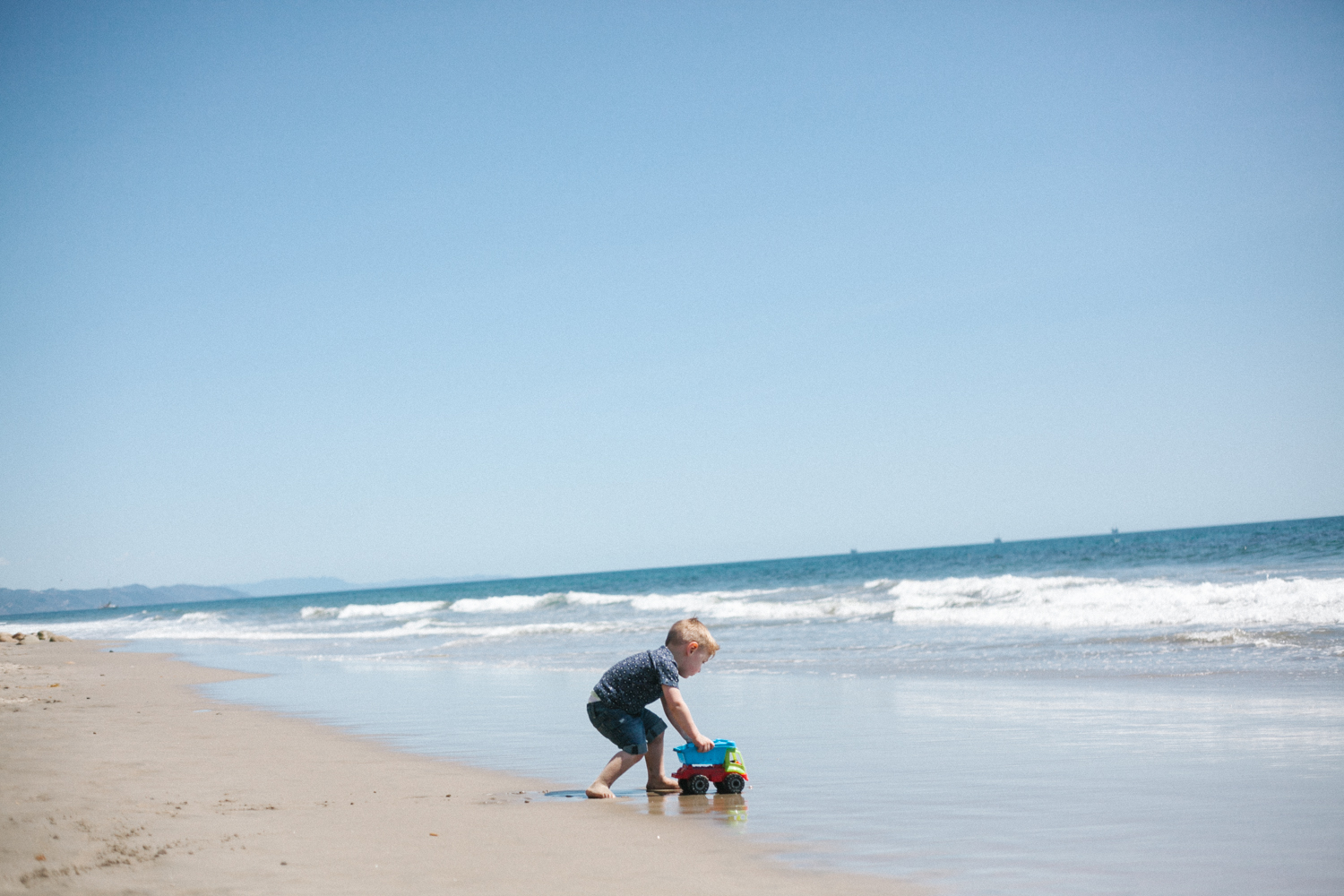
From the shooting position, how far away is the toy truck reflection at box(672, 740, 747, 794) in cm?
527

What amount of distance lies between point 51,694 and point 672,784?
32.5ft

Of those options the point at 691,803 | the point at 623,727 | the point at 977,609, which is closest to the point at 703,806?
the point at 691,803

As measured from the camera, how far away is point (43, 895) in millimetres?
3350

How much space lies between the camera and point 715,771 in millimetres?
5281

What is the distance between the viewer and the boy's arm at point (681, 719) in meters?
5.16

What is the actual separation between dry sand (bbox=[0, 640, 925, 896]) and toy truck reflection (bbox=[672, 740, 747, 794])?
0.42 metres

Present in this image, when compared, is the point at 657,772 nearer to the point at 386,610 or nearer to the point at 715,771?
the point at 715,771

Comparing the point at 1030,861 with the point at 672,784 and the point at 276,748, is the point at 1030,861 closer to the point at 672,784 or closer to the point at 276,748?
the point at 672,784

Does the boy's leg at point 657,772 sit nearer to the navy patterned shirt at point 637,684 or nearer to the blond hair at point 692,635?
the navy patterned shirt at point 637,684

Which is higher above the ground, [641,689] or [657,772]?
[641,689]

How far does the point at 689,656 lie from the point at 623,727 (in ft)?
1.81

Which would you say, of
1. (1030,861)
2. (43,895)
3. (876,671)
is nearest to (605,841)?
(1030,861)

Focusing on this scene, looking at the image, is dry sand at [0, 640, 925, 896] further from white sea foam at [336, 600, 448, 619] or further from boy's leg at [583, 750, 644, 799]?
white sea foam at [336, 600, 448, 619]

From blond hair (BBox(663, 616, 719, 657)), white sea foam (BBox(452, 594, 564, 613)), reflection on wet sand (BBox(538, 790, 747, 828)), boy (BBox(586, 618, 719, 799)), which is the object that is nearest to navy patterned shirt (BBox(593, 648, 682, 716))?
boy (BBox(586, 618, 719, 799))
